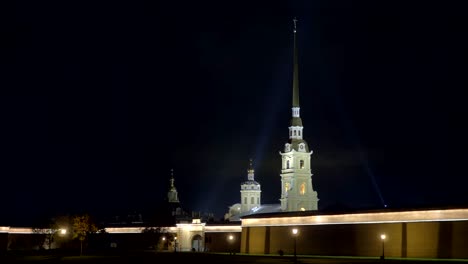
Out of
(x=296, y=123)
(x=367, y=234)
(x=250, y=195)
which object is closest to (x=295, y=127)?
(x=296, y=123)

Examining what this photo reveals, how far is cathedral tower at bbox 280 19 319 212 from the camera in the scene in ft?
502

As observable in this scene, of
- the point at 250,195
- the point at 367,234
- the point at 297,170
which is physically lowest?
the point at 367,234

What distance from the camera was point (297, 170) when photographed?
153750 mm

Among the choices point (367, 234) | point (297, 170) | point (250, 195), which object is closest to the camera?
point (367, 234)

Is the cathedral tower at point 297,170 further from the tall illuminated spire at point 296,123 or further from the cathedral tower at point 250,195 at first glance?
the cathedral tower at point 250,195

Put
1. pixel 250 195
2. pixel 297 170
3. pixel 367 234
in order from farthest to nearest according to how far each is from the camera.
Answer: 1. pixel 250 195
2. pixel 297 170
3. pixel 367 234

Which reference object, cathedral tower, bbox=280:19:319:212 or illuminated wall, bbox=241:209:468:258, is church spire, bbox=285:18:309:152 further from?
illuminated wall, bbox=241:209:468:258

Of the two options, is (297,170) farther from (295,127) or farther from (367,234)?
(367,234)

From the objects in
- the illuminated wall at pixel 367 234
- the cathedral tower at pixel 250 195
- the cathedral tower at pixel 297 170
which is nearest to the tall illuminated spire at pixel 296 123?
the cathedral tower at pixel 297 170

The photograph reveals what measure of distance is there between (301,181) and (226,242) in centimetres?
4126

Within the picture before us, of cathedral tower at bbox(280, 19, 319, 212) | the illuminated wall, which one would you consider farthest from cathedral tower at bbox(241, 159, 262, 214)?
the illuminated wall

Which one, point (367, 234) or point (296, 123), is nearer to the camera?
point (367, 234)

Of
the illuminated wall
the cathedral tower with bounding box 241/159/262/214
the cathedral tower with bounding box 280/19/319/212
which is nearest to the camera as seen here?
the illuminated wall

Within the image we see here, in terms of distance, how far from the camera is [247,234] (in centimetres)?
10044
